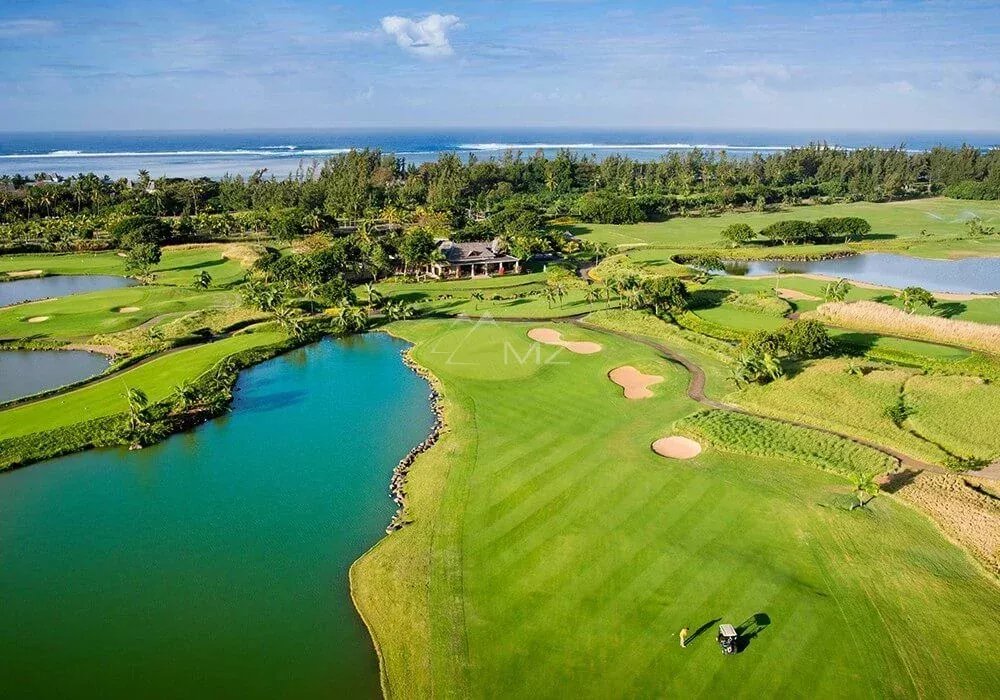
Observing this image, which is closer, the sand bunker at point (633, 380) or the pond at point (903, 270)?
the sand bunker at point (633, 380)

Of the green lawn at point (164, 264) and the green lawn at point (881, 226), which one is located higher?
the green lawn at point (881, 226)

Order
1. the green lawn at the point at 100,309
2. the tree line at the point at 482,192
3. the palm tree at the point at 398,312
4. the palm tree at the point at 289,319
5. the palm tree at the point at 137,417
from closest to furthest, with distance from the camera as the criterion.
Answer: the palm tree at the point at 137,417 < the palm tree at the point at 289,319 < the green lawn at the point at 100,309 < the palm tree at the point at 398,312 < the tree line at the point at 482,192

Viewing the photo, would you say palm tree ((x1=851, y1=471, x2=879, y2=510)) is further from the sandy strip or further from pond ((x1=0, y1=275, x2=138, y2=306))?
pond ((x1=0, y1=275, x2=138, y2=306))

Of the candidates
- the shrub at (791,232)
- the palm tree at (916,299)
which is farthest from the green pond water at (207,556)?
the shrub at (791,232)

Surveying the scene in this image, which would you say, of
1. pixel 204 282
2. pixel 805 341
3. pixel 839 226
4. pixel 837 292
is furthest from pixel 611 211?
pixel 805 341

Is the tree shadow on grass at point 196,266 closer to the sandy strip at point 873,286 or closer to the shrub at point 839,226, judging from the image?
the sandy strip at point 873,286

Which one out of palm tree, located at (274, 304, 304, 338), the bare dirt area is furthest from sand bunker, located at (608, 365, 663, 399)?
palm tree, located at (274, 304, 304, 338)

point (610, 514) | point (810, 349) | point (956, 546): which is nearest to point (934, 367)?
point (810, 349)

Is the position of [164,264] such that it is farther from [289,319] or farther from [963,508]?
[963,508]
